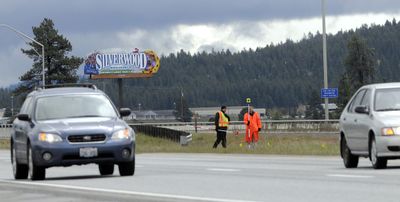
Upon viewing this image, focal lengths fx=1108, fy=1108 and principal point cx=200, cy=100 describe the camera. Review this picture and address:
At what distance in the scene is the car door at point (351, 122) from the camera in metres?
20.8

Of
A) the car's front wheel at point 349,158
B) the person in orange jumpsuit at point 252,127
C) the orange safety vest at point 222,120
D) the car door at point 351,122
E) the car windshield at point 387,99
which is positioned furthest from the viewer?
the orange safety vest at point 222,120

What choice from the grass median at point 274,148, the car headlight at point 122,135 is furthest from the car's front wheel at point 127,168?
the grass median at point 274,148

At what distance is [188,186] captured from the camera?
1591cm

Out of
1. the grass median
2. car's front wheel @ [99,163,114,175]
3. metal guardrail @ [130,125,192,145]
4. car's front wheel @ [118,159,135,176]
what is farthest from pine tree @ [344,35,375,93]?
car's front wheel @ [118,159,135,176]

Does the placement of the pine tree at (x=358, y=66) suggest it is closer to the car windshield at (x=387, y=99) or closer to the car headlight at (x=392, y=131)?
the car windshield at (x=387, y=99)

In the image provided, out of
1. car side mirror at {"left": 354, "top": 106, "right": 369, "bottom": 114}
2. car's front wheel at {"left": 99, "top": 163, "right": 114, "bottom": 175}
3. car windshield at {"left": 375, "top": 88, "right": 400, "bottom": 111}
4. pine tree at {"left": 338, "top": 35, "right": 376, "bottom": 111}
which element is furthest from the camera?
pine tree at {"left": 338, "top": 35, "right": 376, "bottom": 111}

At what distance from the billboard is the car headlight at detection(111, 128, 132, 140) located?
77687 mm

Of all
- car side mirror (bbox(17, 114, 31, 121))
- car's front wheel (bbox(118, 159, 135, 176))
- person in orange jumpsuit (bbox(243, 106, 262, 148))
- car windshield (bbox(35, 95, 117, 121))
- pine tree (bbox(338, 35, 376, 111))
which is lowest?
car's front wheel (bbox(118, 159, 135, 176))

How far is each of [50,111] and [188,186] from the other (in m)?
4.45

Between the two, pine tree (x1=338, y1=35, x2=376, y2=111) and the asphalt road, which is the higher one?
pine tree (x1=338, y1=35, x2=376, y2=111)

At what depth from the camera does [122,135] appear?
61.1 feet

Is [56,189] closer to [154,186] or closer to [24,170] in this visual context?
[154,186]

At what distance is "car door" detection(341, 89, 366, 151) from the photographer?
68.4 ft

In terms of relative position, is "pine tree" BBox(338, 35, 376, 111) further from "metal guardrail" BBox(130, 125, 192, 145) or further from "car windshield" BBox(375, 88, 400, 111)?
"car windshield" BBox(375, 88, 400, 111)
